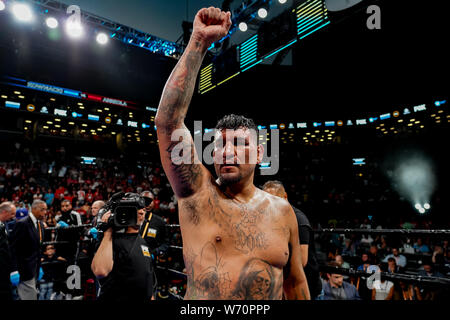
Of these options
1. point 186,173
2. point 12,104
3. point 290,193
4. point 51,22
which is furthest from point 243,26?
point 12,104

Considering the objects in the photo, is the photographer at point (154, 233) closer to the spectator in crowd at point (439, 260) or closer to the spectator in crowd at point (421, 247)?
the spectator in crowd at point (439, 260)

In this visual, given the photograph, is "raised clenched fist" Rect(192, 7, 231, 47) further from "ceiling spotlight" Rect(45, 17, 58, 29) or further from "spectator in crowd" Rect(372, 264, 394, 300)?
"ceiling spotlight" Rect(45, 17, 58, 29)

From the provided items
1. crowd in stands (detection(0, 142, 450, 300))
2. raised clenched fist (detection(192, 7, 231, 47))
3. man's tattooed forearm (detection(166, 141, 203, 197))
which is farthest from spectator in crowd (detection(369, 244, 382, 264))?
raised clenched fist (detection(192, 7, 231, 47))

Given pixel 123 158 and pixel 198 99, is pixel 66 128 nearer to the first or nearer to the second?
pixel 123 158

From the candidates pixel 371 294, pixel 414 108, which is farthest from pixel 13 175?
pixel 414 108

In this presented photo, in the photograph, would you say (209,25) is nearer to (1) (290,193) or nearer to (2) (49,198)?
(2) (49,198)

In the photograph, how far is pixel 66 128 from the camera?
15.9 m

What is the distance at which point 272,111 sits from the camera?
15117 mm

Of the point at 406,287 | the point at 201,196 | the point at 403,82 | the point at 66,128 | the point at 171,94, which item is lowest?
the point at 406,287

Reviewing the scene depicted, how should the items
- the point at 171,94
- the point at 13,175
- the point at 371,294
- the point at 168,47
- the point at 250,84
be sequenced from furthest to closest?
the point at 250,84 → the point at 13,175 → the point at 168,47 → the point at 371,294 → the point at 171,94

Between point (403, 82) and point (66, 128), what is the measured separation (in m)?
17.4

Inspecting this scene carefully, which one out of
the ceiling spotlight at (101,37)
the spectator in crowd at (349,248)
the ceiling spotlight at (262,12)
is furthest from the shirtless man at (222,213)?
the ceiling spotlight at (101,37)

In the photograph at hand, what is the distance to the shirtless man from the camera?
1.14 metres

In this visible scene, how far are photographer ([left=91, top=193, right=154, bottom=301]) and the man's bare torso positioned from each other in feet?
4.06
